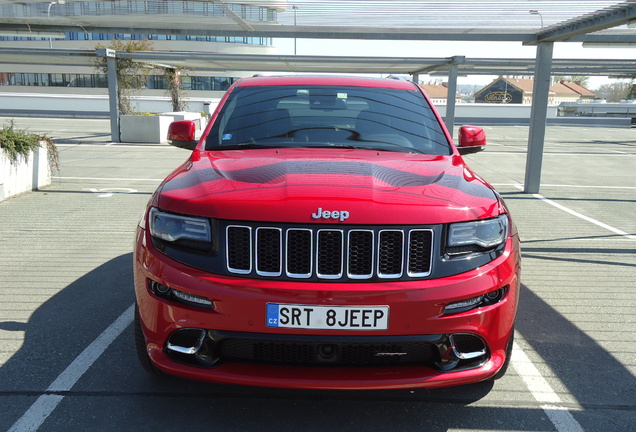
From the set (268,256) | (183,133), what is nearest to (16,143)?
(183,133)

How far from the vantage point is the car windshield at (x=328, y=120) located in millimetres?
3875

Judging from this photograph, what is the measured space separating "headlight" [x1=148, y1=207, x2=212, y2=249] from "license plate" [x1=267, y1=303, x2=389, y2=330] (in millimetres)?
460

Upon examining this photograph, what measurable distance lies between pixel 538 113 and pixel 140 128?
1301 centimetres

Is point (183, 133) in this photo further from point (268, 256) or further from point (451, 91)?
point (451, 91)

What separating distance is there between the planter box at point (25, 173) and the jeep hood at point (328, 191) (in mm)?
6262

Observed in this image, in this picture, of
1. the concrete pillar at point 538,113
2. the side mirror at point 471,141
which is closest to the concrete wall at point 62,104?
the concrete pillar at point 538,113

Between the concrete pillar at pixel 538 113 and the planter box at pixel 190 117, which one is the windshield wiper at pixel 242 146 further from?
the planter box at pixel 190 117

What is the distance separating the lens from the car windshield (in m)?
3.88

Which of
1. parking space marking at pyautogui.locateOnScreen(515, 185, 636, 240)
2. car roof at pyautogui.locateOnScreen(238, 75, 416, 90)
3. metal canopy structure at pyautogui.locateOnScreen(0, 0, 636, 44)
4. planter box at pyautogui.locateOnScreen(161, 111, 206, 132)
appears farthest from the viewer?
planter box at pyautogui.locateOnScreen(161, 111, 206, 132)

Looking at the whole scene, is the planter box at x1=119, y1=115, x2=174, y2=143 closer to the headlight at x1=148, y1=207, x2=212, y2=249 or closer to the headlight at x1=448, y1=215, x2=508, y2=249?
the headlight at x1=148, y1=207, x2=212, y2=249

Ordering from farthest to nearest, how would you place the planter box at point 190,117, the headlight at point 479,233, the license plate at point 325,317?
the planter box at point 190,117
the headlight at point 479,233
the license plate at point 325,317

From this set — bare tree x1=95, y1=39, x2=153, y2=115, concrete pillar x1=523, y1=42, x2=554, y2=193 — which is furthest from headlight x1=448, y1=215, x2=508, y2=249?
bare tree x1=95, y1=39, x2=153, y2=115

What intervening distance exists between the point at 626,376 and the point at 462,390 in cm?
106

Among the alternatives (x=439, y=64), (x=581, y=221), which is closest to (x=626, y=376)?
(x=581, y=221)
